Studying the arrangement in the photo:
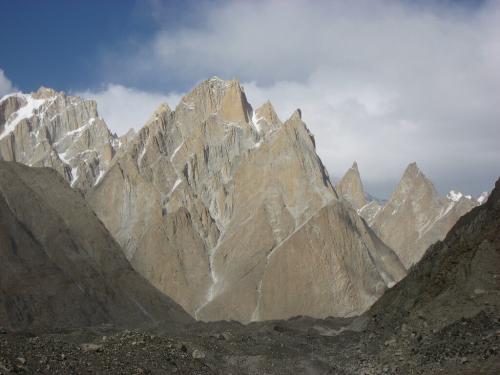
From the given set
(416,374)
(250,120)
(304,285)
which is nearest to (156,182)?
(250,120)

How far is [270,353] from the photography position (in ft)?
141

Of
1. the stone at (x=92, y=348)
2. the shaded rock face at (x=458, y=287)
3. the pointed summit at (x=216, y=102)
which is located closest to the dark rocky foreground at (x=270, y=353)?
the stone at (x=92, y=348)

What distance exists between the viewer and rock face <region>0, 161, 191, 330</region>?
295 ft

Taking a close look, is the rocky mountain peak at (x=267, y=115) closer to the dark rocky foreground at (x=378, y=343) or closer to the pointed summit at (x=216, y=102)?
the pointed summit at (x=216, y=102)

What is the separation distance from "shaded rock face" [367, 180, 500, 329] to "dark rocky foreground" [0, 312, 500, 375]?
117cm

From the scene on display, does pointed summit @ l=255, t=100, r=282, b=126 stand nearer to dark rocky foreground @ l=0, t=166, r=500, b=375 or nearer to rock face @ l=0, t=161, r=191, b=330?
rock face @ l=0, t=161, r=191, b=330

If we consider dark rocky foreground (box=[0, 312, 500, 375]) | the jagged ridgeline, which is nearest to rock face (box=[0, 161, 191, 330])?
the jagged ridgeline

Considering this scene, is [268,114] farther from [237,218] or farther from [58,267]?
[58,267]

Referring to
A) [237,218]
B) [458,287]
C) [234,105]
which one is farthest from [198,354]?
[234,105]

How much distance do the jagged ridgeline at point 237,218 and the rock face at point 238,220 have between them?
26 centimetres

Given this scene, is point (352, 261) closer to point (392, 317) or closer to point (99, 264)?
point (99, 264)

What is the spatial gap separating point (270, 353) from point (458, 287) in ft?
39.1

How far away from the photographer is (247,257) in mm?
147875

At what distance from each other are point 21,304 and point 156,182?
86.2m
